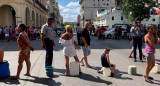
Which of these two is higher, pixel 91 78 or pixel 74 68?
pixel 74 68

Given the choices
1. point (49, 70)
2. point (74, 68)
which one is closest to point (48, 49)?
point (49, 70)

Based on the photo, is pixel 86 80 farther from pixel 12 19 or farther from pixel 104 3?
pixel 104 3

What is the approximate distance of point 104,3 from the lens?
308ft

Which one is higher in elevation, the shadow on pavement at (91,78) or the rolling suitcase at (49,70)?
the rolling suitcase at (49,70)

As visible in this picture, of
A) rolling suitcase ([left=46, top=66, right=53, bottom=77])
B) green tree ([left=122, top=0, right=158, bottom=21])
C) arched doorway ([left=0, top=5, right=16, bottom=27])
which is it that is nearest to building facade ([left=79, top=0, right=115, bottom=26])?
green tree ([left=122, top=0, right=158, bottom=21])

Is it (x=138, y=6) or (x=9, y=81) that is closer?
(x=9, y=81)

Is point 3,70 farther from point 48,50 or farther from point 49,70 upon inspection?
point 48,50

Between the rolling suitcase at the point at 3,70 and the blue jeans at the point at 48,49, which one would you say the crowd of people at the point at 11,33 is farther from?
the rolling suitcase at the point at 3,70

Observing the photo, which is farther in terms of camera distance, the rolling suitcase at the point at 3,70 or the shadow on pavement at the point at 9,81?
the rolling suitcase at the point at 3,70

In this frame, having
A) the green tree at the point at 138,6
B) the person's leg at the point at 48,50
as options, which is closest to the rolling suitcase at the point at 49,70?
the person's leg at the point at 48,50

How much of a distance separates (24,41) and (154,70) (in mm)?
4538

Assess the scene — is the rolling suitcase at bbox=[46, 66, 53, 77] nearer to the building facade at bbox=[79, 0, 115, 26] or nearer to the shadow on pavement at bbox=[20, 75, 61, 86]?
the shadow on pavement at bbox=[20, 75, 61, 86]

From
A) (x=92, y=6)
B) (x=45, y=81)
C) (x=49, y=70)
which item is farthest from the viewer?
(x=92, y=6)

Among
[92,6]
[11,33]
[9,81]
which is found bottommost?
[9,81]
